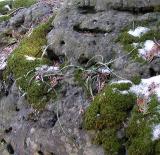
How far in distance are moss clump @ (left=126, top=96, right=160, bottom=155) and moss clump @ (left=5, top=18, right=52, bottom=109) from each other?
6.51ft

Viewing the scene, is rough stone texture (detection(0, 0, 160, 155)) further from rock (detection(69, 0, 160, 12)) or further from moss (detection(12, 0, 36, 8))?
moss (detection(12, 0, 36, 8))

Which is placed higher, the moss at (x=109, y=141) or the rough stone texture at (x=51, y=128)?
the moss at (x=109, y=141)

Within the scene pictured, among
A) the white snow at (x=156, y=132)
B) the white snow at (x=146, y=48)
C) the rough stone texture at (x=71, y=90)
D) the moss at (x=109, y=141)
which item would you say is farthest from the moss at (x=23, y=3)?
the white snow at (x=156, y=132)

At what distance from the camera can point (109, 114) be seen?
627cm

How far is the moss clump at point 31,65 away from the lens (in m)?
7.45

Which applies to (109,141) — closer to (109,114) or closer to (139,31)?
(109,114)

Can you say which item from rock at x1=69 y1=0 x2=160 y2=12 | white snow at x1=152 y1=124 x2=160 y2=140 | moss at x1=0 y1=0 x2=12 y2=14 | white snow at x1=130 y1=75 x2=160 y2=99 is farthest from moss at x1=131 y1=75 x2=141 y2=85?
moss at x1=0 y1=0 x2=12 y2=14

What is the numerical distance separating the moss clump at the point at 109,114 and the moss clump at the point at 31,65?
1.25 metres

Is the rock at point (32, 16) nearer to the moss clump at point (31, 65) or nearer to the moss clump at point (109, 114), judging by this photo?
the moss clump at point (31, 65)

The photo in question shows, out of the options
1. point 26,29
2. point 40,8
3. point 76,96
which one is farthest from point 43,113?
point 40,8

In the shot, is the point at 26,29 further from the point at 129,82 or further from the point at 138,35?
the point at 129,82

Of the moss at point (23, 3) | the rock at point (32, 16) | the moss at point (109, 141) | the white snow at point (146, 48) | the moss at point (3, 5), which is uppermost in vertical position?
the white snow at point (146, 48)

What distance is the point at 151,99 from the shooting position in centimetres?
619

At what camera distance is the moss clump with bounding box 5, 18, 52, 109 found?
24.5 ft
